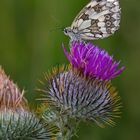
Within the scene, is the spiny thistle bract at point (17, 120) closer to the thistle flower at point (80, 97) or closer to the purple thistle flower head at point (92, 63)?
the thistle flower at point (80, 97)

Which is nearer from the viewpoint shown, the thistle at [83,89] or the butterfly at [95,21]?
the thistle at [83,89]

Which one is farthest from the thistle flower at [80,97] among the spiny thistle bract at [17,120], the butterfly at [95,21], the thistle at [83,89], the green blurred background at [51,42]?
the green blurred background at [51,42]

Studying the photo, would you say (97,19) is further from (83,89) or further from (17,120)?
(17,120)

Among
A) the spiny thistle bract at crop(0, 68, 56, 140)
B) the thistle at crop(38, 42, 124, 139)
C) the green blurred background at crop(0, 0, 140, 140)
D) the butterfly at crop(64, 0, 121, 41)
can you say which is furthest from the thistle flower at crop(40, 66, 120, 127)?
the green blurred background at crop(0, 0, 140, 140)

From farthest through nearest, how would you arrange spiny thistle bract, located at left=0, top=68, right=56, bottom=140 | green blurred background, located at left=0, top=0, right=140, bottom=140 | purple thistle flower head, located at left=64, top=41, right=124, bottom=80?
green blurred background, located at left=0, top=0, right=140, bottom=140
purple thistle flower head, located at left=64, top=41, right=124, bottom=80
spiny thistle bract, located at left=0, top=68, right=56, bottom=140

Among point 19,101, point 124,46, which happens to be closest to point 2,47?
point 124,46

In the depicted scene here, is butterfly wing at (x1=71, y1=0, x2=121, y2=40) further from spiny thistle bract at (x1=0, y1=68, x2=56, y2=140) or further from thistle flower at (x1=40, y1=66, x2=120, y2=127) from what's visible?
spiny thistle bract at (x1=0, y1=68, x2=56, y2=140)
